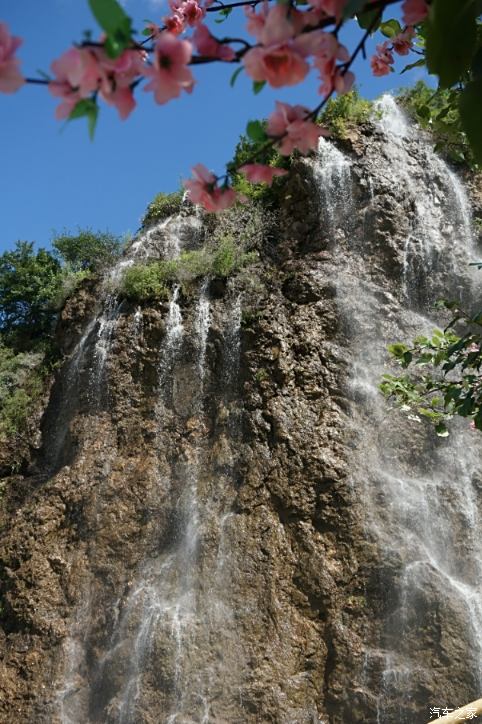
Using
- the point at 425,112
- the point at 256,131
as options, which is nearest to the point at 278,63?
the point at 256,131

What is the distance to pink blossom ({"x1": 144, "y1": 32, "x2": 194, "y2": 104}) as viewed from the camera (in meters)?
1.04

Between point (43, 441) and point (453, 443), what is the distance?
5914 millimetres

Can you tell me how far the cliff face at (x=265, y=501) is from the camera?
6.43 m

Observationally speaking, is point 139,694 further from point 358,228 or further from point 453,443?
point 358,228

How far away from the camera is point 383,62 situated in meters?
2.55

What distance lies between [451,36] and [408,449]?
7.17 metres

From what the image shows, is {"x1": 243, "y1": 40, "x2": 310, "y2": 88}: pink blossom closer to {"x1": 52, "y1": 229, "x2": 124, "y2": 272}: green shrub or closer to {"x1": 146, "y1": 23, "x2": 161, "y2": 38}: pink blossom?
{"x1": 146, "y1": 23, "x2": 161, "y2": 38}: pink blossom

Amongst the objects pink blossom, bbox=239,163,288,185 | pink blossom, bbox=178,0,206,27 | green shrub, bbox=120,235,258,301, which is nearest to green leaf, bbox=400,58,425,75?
pink blossom, bbox=178,0,206,27

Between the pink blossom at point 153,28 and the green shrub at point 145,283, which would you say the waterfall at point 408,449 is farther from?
the pink blossom at point 153,28

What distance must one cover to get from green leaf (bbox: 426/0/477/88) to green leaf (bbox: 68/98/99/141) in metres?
0.57

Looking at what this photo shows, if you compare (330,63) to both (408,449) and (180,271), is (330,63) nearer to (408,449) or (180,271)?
(408,449)

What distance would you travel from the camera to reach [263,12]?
3.83ft

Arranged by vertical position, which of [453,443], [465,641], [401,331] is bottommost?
[465,641]

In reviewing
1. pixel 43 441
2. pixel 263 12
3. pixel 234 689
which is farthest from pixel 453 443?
pixel 263 12
